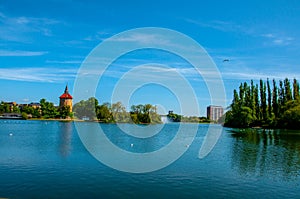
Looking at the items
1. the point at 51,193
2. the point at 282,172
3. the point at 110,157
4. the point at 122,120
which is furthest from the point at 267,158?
the point at 122,120

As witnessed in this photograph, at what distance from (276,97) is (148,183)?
8998cm

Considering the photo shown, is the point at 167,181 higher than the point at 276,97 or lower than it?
lower

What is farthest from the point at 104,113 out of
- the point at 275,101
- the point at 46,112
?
the point at 275,101

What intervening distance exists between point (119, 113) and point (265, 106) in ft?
202

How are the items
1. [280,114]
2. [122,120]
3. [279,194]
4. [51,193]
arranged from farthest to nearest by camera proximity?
[122,120] < [280,114] < [279,194] < [51,193]

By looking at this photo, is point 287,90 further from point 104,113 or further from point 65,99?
point 65,99

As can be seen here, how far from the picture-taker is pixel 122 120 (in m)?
132

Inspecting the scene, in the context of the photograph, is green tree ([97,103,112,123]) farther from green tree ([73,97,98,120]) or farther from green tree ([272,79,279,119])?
green tree ([272,79,279,119])

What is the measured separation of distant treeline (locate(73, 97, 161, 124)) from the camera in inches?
5098

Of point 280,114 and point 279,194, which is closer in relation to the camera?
point 279,194

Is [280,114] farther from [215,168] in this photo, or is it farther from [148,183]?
[148,183]

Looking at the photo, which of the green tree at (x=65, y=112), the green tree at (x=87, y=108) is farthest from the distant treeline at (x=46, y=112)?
the green tree at (x=87, y=108)

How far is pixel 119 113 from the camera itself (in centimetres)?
13025

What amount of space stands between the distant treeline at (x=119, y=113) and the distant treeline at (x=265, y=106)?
41342 millimetres
